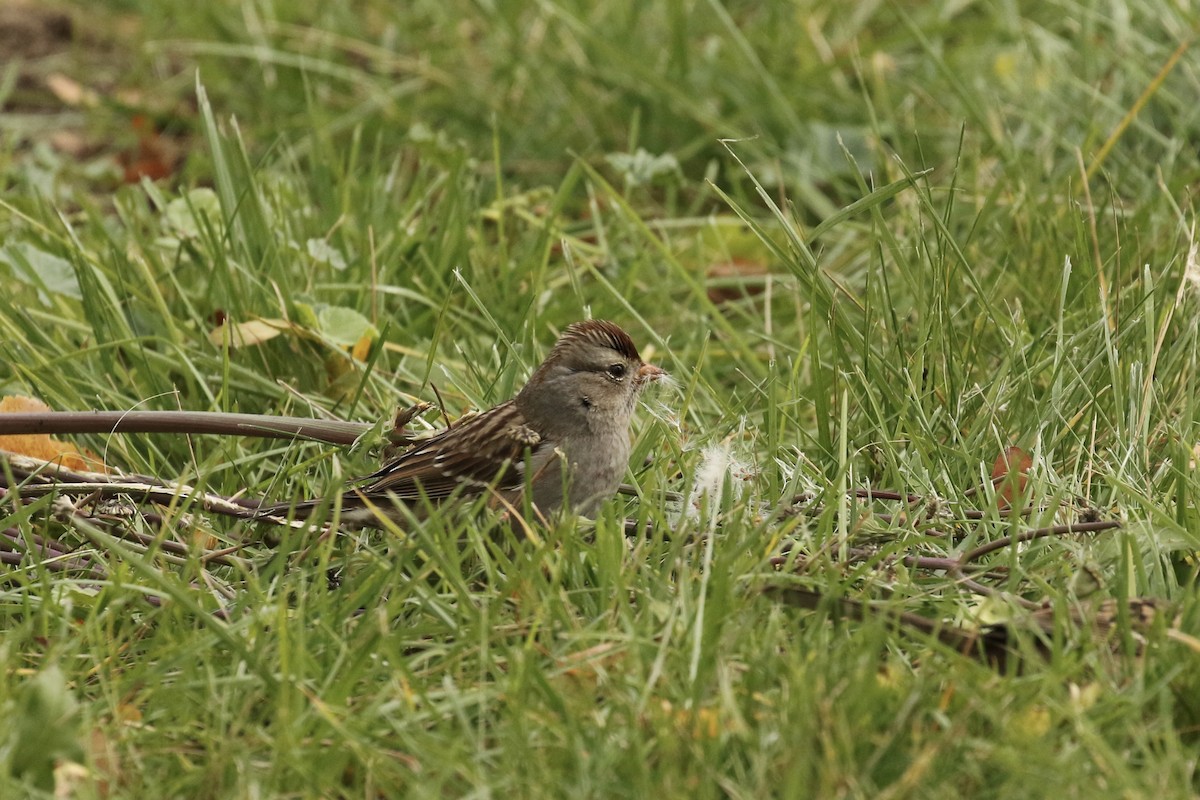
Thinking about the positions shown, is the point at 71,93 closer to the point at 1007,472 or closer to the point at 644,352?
the point at 644,352

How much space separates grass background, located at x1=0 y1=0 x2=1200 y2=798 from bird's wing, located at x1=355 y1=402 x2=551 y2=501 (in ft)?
0.51

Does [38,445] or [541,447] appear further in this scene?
[38,445]

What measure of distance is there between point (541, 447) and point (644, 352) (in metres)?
0.98

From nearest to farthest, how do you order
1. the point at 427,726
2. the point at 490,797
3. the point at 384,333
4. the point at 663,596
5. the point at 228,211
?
the point at 490,797 → the point at 427,726 → the point at 663,596 → the point at 384,333 → the point at 228,211

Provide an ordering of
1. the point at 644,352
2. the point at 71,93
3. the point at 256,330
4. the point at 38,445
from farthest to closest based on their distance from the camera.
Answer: the point at 71,93 < the point at 644,352 < the point at 256,330 < the point at 38,445

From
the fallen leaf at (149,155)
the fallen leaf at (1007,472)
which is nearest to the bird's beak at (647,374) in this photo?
the fallen leaf at (1007,472)

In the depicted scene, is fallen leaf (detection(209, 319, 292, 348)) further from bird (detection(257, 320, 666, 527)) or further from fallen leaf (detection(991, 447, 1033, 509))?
fallen leaf (detection(991, 447, 1033, 509))

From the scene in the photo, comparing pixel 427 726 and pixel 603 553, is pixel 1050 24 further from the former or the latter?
pixel 427 726

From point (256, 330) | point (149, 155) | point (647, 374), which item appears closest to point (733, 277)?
point (647, 374)

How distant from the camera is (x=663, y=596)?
3.28m

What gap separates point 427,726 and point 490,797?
31cm

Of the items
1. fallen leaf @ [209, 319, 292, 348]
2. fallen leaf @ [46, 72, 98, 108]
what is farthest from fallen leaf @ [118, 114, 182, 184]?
fallen leaf @ [209, 319, 292, 348]

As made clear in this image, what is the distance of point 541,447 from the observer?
4.17 metres

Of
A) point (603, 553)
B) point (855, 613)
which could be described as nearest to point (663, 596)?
point (603, 553)
